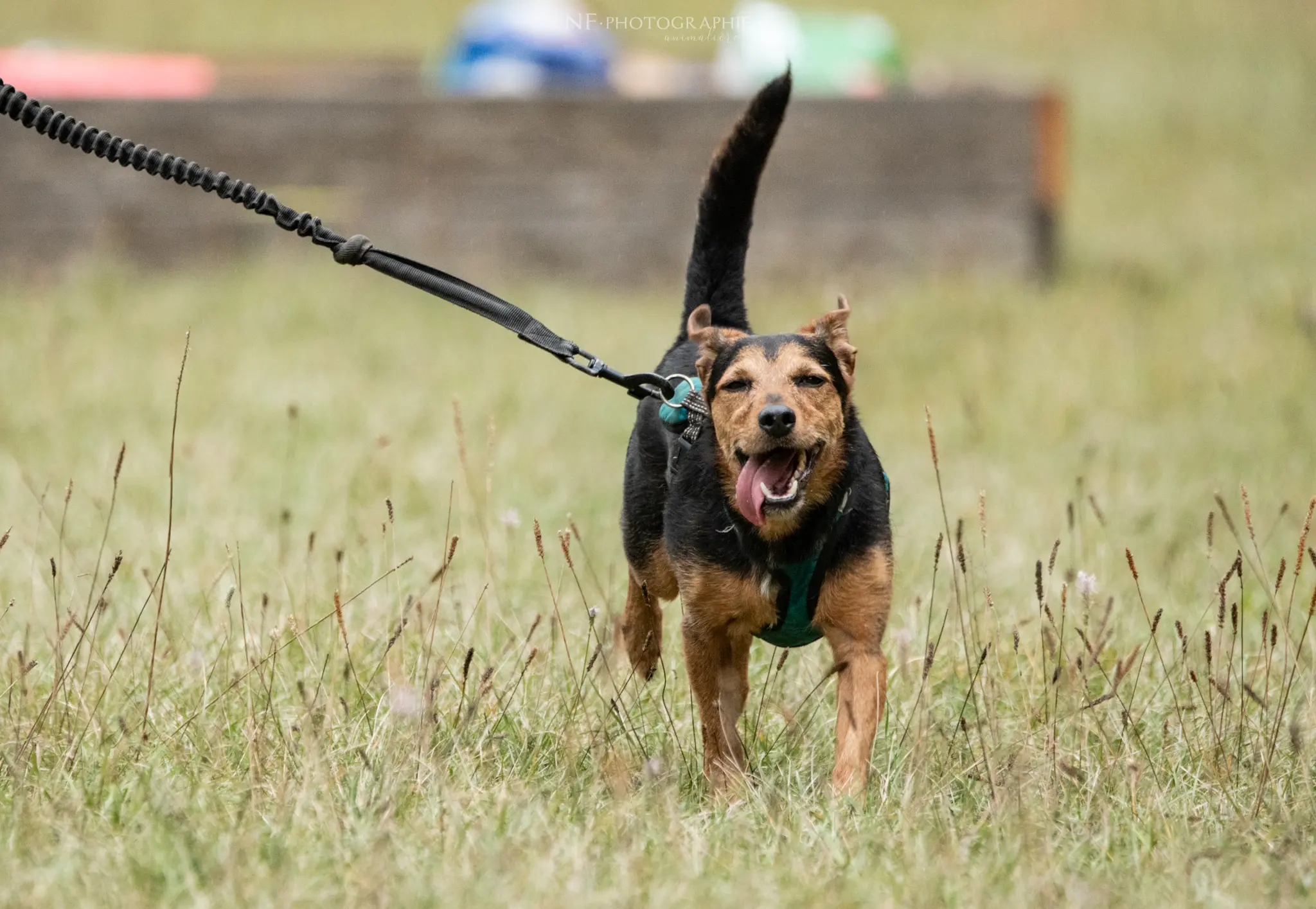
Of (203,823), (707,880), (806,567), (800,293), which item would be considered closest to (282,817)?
(203,823)

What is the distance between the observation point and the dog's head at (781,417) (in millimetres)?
3121

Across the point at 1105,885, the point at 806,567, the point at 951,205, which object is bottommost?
the point at 1105,885

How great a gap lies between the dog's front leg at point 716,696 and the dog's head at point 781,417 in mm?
285

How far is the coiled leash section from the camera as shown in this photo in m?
3.25

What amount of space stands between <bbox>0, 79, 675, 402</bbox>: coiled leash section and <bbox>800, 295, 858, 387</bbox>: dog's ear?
0.39m

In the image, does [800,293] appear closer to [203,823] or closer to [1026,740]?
[1026,740]

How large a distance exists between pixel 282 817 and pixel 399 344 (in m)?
5.77

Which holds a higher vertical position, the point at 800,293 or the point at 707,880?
the point at 800,293

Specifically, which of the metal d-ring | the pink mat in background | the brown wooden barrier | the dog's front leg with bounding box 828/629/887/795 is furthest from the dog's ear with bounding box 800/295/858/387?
the pink mat in background

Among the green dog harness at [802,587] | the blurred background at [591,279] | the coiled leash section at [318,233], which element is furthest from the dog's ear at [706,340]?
the blurred background at [591,279]

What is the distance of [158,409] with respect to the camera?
23.0 feet

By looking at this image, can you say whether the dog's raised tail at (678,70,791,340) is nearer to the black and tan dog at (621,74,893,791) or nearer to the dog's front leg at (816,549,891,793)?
the black and tan dog at (621,74,893,791)

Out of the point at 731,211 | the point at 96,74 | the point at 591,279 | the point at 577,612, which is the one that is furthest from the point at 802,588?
the point at 96,74

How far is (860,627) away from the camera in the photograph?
126 inches
